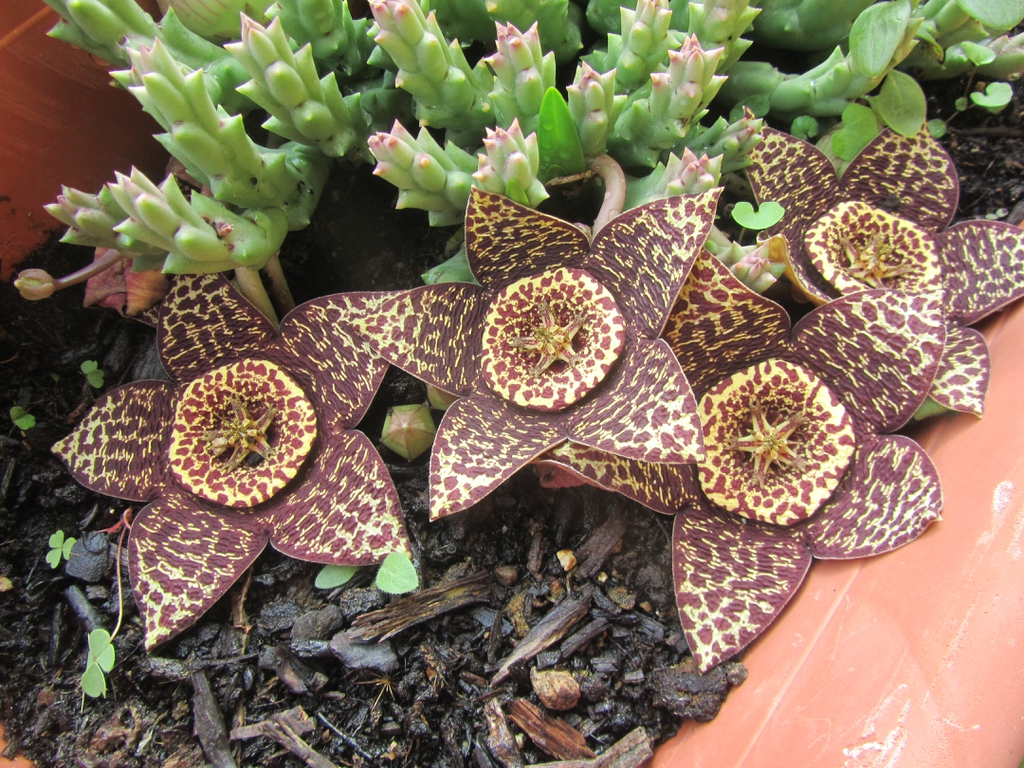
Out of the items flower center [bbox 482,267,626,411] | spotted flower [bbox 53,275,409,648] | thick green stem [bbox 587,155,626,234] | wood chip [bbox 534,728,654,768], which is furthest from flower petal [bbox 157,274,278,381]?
wood chip [bbox 534,728,654,768]

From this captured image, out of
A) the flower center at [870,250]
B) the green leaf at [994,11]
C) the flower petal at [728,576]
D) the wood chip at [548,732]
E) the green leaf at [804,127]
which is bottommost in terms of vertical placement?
the wood chip at [548,732]

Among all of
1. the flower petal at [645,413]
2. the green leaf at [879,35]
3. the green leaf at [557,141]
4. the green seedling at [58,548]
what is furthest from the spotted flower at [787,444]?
the green seedling at [58,548]

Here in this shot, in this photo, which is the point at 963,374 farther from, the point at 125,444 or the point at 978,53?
the point at 125,444

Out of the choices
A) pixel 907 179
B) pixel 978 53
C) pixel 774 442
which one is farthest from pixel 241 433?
pixel 978 53

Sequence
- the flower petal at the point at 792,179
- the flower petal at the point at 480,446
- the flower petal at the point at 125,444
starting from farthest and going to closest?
1. the flower petal at the point at 792,179
2. the flower petal at the point at 125,444
3. the flower petal at the point at 480,446

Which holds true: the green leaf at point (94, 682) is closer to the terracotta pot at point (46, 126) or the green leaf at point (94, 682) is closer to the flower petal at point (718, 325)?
the terracotta pot at point (46, 126)

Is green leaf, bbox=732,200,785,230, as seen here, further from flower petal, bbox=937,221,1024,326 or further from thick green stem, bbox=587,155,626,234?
flower petal, bbox=937,221,1024,326

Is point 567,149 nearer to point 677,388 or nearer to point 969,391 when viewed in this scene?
point 677,388
